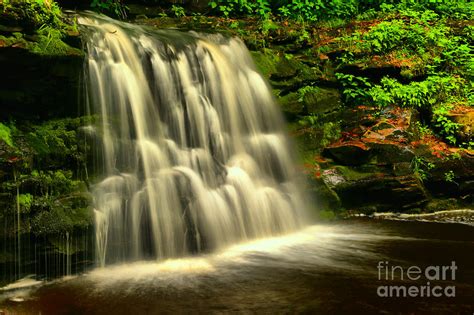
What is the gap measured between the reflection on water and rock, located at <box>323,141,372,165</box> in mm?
2058

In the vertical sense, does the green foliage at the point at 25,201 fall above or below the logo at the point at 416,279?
above

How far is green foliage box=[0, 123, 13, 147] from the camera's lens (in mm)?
4843

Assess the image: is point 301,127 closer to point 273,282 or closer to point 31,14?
point 273,282

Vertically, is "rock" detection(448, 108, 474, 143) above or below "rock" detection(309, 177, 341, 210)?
above

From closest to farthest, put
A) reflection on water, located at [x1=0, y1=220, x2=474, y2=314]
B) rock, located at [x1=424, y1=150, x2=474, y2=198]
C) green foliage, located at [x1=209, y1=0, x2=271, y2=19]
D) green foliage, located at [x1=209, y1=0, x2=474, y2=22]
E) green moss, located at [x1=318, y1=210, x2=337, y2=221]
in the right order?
reflection on water, located at [x1=0, y1=220, x2=474, y2=314], green moss, located at [x1=318, y1=210, x2=337, y2=221], rock, located at [x1=424, y1=150, x2=474, y2=198], green foliage, located at [x1=209, y1=0, x2=271, y2=19], green foliage, located at [x1=209, y1=0, x2=474, y2=22]

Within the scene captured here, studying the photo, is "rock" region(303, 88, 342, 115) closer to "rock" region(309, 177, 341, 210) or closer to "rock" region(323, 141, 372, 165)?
"rock" region(323, 141, 372, 165)

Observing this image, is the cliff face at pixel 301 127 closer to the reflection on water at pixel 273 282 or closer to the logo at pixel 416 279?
the reflection on water at pixel 273 282

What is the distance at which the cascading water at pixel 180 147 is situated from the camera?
Result: 5.41 meters

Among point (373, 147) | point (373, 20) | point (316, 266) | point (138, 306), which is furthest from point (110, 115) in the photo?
point (373, 20)

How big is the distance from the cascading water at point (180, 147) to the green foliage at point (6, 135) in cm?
100

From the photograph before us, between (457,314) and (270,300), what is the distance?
1513 mm

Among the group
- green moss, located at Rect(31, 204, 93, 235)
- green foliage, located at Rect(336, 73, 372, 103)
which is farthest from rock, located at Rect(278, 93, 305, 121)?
green moss, located at Rect(31, 204, 93, 235)

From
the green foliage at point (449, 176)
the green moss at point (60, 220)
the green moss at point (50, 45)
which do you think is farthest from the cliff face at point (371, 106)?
the green moss at point (60, 220)

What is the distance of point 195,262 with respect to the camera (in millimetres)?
5207
